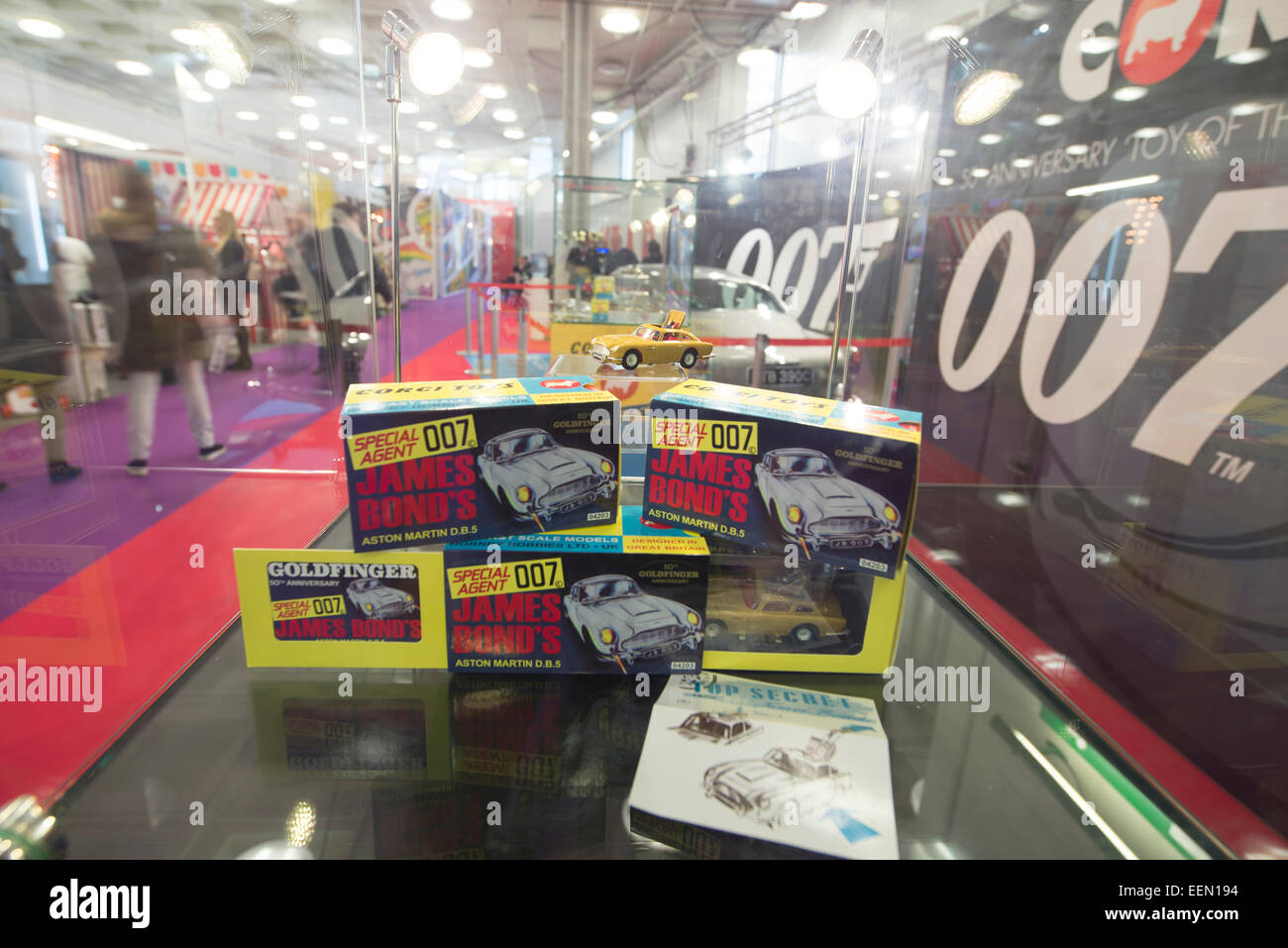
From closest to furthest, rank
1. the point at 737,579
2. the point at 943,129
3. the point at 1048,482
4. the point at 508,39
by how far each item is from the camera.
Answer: the point at 737,579 → the point at 1048,482 → the point at 943,129 → the point at 508,39

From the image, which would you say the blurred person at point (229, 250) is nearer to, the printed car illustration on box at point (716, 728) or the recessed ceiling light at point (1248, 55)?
the printed car illustration on box at point (716, 728)

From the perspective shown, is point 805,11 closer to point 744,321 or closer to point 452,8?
point 744,321

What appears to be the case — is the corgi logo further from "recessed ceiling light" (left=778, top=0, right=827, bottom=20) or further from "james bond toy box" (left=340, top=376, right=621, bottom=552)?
"james bond toy box" (left=340, top=376, right=621, bottom=552)

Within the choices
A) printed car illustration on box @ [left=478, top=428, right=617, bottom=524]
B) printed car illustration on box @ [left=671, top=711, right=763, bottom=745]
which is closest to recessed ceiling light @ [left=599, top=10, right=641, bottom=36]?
printed car illustration on box @ [left=478, top=428, right=617, bottom=524]

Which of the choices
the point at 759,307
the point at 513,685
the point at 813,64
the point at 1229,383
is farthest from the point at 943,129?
the point at 513,685

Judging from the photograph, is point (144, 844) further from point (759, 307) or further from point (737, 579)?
point (759, 307)

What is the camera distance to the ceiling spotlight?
2145 mm

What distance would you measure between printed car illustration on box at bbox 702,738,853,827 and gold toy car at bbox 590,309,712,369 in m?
1.69

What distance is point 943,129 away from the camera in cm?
484

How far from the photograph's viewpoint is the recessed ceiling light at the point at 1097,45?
11.4 ft

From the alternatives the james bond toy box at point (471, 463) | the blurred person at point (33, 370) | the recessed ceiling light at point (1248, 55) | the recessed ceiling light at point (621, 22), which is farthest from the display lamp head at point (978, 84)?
the blurred person at point (33, 370)

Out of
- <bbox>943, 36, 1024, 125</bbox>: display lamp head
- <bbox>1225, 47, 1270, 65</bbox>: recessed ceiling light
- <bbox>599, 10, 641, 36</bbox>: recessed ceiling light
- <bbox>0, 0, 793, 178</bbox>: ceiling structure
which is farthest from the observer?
Answer: <bbox>599, 10, 641, 36</bbox>: recessed ceiling light

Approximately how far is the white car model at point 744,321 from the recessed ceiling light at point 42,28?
14.7 ft

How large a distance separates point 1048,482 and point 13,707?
498 cm
